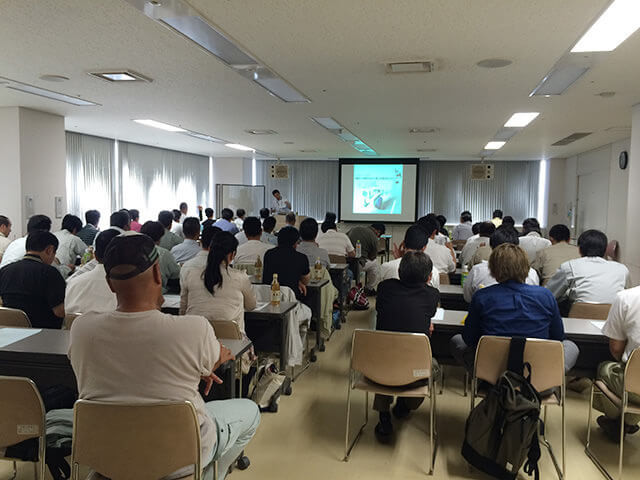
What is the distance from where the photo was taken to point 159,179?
12.2 metres

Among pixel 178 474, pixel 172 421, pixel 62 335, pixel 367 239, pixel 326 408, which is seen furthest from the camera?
pixel 367 239

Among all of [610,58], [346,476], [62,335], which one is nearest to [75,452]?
[62,335]

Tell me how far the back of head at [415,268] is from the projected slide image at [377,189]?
10.5 metres

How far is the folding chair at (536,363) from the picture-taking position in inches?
→ 109

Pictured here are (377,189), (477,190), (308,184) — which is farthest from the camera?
(308,184)

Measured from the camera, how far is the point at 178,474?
1.85 m

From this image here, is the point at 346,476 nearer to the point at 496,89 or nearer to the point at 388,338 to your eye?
the point at 388,338

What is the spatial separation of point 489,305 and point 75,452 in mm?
2263

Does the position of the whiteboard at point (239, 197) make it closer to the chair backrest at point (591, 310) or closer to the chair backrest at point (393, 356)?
the chair backrest at point (591, 310)

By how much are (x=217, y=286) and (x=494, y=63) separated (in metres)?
3.00

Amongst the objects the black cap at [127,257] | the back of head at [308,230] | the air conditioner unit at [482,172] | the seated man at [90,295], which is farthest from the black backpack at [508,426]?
the air conditioner unit at [482,172]

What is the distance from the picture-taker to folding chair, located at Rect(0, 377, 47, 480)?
1.98 metres

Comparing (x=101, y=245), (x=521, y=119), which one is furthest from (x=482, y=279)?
(x=521, y=119)

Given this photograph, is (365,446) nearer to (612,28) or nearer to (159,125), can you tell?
(612,28)
